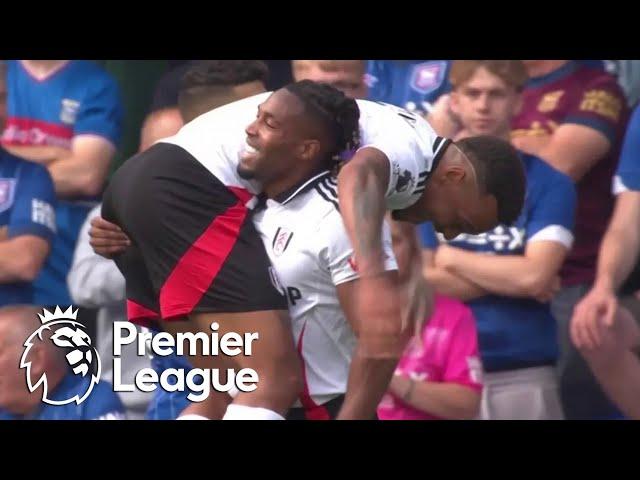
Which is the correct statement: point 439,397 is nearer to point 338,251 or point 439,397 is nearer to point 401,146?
point 338,251

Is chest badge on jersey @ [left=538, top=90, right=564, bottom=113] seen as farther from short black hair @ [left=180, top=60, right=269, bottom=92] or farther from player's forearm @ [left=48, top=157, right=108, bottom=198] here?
player's forearm @ [left=48, top=157, right=108, bottom=198]

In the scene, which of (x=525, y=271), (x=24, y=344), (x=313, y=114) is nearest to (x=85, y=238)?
(x=24, y=344)

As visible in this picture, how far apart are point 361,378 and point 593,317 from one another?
2.53 feet

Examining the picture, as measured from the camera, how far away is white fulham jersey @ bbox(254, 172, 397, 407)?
4926mm

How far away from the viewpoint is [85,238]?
539cm

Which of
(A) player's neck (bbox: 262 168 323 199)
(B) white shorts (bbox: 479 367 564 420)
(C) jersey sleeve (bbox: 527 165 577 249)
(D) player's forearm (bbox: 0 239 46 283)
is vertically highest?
(A) player's neck (bbox: 262 168 323 199)

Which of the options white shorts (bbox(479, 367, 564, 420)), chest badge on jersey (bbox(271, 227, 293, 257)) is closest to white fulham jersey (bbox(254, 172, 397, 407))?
chest badge on jersey (bbox(271, 227, 293, 257))

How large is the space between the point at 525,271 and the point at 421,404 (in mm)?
470

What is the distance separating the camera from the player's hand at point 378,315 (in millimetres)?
4852

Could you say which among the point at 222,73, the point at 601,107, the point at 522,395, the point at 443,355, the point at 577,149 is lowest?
the point at 522,395

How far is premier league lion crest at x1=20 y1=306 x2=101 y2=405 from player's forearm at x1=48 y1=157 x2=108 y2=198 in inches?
14.6

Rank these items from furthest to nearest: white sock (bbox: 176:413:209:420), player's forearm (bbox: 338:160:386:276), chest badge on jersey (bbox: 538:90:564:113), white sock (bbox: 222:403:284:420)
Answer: chest badge on jersey (bbox: 538:90:564:113) → white sock (bbox: 176:413:209:420) → white sock (bbox: 222:403:284:420) → player's forearm (bbox: 338:160:386:276)

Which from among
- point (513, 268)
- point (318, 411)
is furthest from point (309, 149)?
point (513, 268)

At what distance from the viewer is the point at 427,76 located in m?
5.43
